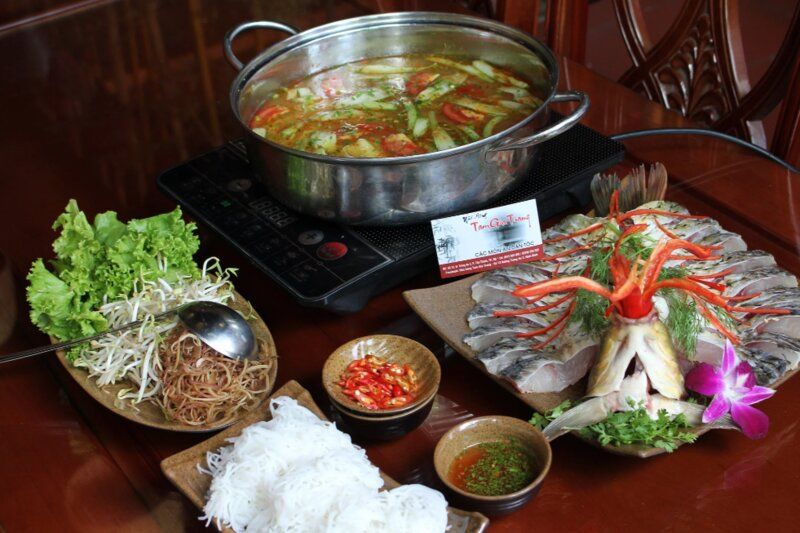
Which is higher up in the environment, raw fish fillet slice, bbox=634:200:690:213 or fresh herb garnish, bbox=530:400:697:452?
raw fish fillet slice, bbox=634:200:690:213

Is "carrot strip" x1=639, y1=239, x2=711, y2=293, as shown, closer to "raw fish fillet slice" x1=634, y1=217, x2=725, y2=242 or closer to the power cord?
"raw fish fillet slice" x1=634, y1=217, x2=725, y2=242

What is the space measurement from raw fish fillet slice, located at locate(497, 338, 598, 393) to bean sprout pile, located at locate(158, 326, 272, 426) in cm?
42

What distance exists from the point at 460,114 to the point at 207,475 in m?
0.96

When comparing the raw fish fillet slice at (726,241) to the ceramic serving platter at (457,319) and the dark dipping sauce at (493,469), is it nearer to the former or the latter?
the ceramic serving platter at (457,319)

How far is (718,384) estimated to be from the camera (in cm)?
135

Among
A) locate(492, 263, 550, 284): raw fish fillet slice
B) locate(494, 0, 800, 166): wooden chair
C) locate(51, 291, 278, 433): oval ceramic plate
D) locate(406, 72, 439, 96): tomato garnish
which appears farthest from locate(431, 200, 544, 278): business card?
locate(494, 0, 800, 166): wooden chair

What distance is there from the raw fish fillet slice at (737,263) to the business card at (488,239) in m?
0.28

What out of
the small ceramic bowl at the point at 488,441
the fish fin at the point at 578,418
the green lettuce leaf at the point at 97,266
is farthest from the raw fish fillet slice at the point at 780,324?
the green lettuce leaf at the point at 97,266

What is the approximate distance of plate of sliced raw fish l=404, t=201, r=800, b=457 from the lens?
4.48 feet

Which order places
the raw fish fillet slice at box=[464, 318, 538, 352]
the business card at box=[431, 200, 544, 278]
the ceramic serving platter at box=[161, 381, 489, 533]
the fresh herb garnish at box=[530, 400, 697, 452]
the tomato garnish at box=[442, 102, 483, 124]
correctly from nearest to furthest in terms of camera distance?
1. the ceramic serving platter at box=[161, 381, 489, 533]
2. the fresh herb garnish at box=[530, 400, 697, 452]
3. the raw fish fillet slice at box=[464, 318, 538, 352]
4. the business card at box=[431, 200, 544, 278]
5. the tomato garnish at box=[442, 102, 483, 124]

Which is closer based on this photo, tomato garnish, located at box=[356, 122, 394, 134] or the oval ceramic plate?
the oval ceramic plate

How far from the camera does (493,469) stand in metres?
1.31

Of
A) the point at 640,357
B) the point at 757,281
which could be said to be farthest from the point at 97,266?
the point at 757,281

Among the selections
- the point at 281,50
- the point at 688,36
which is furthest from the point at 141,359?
the point at 688,36
